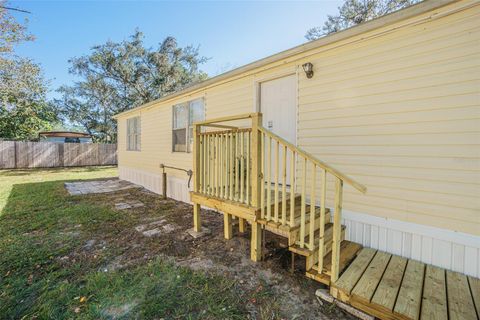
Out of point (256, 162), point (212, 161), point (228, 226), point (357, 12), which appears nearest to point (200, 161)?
point (212, 161)

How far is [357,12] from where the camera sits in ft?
48.0

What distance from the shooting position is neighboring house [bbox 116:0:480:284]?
93.9 inches

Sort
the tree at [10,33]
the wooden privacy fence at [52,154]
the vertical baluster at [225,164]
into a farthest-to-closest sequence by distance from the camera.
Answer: the wooden privacy fence at [52,154]
the tree at [10,33]
the vertical baluster at [225,164]

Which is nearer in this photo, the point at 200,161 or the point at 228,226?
the point at 228,226

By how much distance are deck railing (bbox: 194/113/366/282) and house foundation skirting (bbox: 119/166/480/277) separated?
25.1 inches

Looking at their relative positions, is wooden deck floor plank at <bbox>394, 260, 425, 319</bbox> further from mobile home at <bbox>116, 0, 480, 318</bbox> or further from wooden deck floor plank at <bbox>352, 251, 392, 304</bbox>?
mobile home at <bbox>116, 0, 480, 318</bbox>

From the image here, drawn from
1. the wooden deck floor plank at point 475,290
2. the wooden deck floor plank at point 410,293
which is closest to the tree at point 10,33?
the wooden deck floor plank at point 410,293

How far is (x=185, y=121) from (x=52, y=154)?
1396 centimetres

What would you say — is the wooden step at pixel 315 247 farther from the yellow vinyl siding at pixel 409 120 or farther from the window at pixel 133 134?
the window at pixel 133 134

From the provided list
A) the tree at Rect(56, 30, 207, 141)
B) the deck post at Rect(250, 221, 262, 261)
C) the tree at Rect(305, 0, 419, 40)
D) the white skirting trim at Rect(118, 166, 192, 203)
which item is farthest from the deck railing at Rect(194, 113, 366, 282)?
the tree at Rect(56, 30, 207, 141)

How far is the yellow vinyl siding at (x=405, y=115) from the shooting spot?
2375 millimetres

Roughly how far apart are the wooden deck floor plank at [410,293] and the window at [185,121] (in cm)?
473

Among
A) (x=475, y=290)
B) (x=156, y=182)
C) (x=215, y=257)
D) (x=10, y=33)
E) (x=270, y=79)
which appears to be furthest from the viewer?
(x=10, y=33)

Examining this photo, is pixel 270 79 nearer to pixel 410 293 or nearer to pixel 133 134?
pixel 410 293
